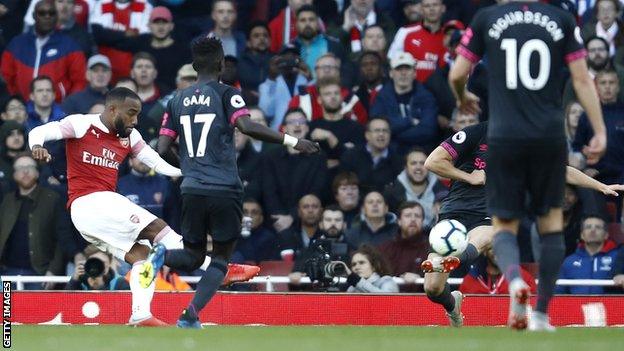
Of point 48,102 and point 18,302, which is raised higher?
point 48,102

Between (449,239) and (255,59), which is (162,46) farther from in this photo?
(449,239)

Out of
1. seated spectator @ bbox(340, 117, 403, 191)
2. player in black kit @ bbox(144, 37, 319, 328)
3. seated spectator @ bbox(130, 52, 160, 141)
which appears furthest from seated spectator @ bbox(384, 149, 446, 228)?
player in black kit @ bbox(144, 37, 319, 328)

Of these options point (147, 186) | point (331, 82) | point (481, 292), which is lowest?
point (481, 292)

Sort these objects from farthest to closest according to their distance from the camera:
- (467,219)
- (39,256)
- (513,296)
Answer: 1. (39,256)
2. (467,219)
3. (513,296)

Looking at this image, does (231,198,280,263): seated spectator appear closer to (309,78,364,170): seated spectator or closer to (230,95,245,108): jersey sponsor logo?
(309,78,364,170): seated spectator

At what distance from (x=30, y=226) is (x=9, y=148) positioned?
1106mm

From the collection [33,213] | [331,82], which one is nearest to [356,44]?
[331,82]

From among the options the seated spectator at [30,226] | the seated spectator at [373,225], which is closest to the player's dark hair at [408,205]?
the seated spectator at [373,225]

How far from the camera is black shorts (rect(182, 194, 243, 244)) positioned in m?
11.9

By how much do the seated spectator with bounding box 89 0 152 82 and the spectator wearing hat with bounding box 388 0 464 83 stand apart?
3.22 metres

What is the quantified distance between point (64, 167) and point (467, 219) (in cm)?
613

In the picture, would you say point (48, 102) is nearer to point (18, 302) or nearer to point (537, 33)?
point (18, 302)

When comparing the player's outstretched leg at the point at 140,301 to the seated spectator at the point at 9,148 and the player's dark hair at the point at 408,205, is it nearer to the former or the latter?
the player's dark hair at the point at 408,205

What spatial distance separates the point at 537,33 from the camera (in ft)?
32.5
